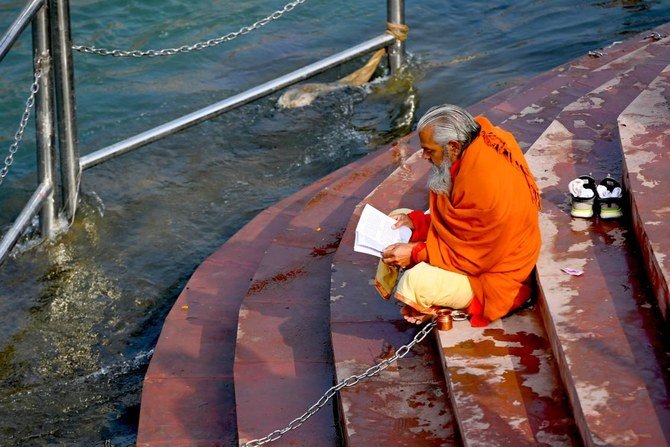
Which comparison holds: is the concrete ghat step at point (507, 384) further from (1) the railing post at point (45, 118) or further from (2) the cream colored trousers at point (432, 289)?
(1) the railing post at point (45, 118)

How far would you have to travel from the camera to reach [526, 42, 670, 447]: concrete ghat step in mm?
3648

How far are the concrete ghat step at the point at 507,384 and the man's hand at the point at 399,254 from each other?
1.14ft

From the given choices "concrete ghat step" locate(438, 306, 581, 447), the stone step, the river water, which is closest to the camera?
"concrete ghat step" locate(438, 306, 581, 447)

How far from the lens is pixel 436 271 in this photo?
4426 millimetres

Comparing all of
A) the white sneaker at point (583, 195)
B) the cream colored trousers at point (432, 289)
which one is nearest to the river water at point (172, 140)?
the cream colored trousers at point (432, 289)

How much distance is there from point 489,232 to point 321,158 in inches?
149

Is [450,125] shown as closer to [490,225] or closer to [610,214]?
[490,225]

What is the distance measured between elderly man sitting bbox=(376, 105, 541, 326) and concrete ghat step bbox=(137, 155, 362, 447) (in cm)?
109

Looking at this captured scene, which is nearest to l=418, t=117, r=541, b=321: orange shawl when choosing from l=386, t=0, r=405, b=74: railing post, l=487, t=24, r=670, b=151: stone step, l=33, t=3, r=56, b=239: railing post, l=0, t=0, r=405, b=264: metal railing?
l=487, t=24, r=670, b=151: stone step

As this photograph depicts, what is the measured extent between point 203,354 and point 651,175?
237 centimetres

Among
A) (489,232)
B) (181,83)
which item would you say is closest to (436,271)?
(489,232)

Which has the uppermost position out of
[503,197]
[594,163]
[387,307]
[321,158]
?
[503,197]

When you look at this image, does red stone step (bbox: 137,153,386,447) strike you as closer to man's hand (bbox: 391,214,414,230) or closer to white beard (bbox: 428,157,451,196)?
man's hand (bbox: 391,214,414,230)

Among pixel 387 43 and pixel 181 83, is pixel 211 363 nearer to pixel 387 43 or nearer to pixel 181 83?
pixel 387 43
